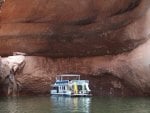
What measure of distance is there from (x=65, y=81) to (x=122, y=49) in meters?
3.32

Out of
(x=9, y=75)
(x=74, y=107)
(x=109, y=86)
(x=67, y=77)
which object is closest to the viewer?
(x=74, y=107)

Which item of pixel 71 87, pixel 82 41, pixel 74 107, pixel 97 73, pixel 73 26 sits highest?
pixel 73 26

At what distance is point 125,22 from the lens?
22344mm

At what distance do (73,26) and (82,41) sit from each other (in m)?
0.95

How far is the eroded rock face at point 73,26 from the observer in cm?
2198

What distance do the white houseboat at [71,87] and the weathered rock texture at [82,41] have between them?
1007 millimetres

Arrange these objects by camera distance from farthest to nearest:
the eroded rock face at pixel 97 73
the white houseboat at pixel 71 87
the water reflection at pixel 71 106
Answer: the white houseboat at pixel 71 87 → the eroded rock face at pixel 97 73 → the water reflection at pixel 71 106

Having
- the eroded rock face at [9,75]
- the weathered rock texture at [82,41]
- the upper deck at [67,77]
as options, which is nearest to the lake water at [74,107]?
the eroded rock face at [9,75]

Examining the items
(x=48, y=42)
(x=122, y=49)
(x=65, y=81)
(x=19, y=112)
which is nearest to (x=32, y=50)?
(x=48, y=42)

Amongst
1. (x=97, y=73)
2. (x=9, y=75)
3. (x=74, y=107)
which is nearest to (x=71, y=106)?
(x=74, y=107)

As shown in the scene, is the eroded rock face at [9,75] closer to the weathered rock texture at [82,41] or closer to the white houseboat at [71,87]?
the weathered rock texture at [82,41]

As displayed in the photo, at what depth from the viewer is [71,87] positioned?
75.2 ft

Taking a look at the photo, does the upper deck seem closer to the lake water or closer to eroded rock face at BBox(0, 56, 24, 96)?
eroded rock face at BBox(0, 56, 24, 96)

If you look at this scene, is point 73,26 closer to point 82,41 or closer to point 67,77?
point 82,41
